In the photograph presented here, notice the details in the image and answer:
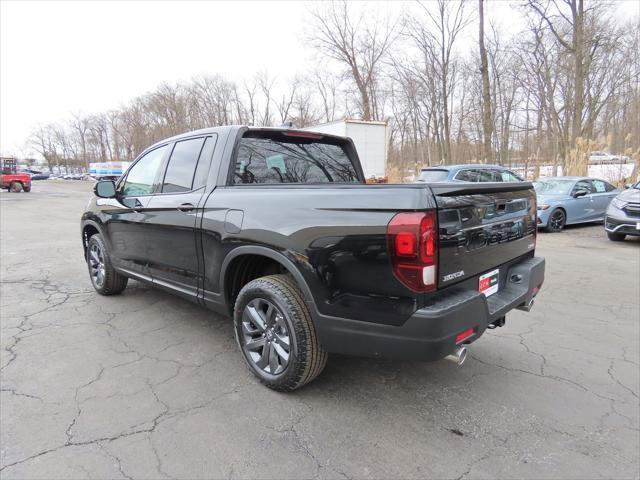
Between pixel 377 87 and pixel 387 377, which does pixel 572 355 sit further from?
pixel 377 87

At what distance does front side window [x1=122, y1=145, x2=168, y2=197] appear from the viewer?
13.2 ft

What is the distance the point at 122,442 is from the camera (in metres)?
2.34

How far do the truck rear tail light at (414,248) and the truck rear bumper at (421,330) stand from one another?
0.17 m

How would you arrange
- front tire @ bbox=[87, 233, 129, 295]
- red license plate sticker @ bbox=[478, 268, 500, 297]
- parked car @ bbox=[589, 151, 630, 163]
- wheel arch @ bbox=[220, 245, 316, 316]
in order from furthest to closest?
1. parked car @ bbox=[589, 151, 630, 163]
2. front tire @ bbox=[87, 233, 129, 295]
3. red license plate sticker @ bbox=[478, 268, 500, 297]
4. wheel arch @ bbox=[220, 245, 316, 316]

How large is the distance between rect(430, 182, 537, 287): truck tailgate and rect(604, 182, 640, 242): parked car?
22.6ft

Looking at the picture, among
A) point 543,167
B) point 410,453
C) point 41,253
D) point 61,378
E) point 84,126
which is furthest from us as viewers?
point 84,126

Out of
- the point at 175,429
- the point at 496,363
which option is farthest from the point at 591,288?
the point at 175,429

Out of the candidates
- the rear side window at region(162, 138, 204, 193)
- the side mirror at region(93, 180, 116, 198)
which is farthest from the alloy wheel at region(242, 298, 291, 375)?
the side mirror at region(93, 180, 116, 198)

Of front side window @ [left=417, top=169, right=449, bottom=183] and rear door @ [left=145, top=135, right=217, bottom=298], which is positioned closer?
rear door @ [left=145, top=135, right=217, bottom=298]

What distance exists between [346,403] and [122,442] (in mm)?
1373

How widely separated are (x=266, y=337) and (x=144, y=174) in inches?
95.5

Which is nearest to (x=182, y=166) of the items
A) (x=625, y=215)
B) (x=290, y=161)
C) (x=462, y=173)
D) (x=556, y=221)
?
(x=290, y=161)

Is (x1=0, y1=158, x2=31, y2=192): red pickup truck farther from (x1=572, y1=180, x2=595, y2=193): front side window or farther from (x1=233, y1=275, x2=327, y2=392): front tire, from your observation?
(x1=233, y1=275, x2=327, y2=392): front tire

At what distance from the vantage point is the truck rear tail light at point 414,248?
2.10m
